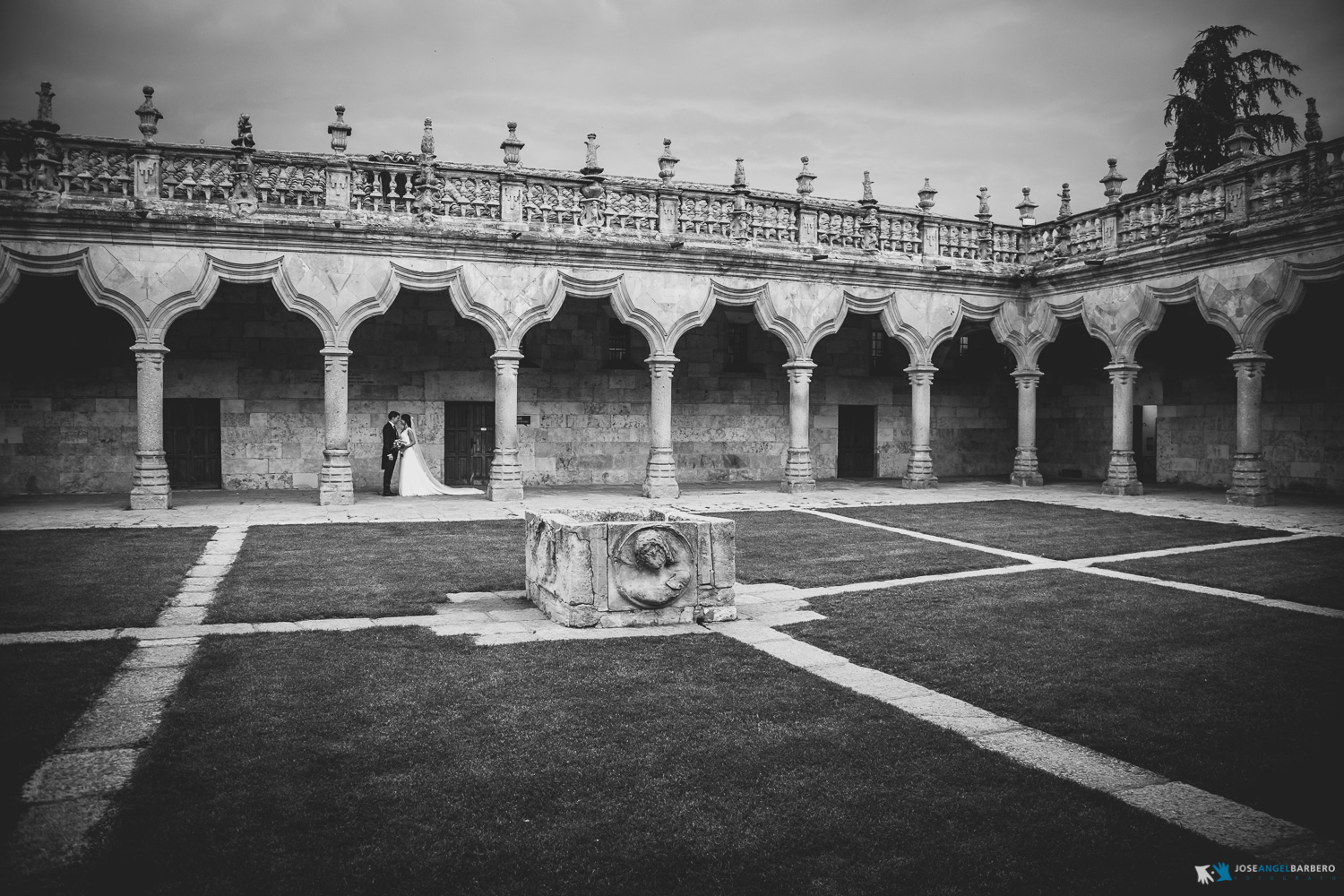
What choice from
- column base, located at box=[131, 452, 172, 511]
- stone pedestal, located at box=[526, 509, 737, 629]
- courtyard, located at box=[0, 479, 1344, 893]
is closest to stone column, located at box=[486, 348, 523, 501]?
column base, located at box=[131, 452, 172, 511]

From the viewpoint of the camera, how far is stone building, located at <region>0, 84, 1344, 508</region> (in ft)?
52.6

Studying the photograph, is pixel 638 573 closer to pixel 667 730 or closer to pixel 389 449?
pixel 667 730

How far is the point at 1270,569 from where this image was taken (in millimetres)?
10047

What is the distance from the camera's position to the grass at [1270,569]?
8.81 meters

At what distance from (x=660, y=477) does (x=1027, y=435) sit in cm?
945

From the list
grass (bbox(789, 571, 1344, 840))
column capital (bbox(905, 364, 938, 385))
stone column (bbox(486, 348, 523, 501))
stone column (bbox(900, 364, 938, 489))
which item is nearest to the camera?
grass (bbox(789, 571, 1344, 840))

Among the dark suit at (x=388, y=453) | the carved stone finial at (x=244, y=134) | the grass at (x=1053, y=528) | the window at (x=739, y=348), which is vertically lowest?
the grass at (x=1053, y=528)

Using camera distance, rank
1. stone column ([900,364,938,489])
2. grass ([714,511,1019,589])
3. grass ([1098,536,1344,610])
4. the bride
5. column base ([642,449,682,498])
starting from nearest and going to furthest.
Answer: grass ([1098,536,1344,610]) < grass ([714,511,1019,589]) < the bride < column base ([642,449,682,498]) < stone column ([900,364,938,489])

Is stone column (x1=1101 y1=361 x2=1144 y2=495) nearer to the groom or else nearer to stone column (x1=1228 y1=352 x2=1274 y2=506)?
stone column (x1=1228 y1=352 x2=1274 y2=506)

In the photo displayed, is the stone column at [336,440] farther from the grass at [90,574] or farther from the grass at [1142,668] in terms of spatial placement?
the grass at [1142,668]

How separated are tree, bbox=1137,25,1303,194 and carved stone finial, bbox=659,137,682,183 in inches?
726

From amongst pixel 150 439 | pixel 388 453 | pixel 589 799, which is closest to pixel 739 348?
pixel 388 453

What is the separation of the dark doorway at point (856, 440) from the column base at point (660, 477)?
6.96 metres

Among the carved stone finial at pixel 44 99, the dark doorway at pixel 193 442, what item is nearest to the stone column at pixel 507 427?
the dark doorway at pixel 193 442
